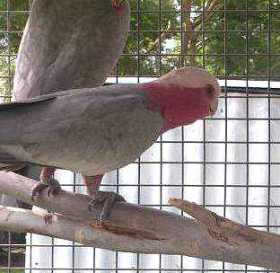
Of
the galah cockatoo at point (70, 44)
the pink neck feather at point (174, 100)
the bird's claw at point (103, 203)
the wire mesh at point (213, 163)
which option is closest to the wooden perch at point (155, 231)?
the bird's claw at point (103, 203)

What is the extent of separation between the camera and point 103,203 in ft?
4.27

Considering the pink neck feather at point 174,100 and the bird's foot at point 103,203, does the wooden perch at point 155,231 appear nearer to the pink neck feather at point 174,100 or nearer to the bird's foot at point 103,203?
the bird's foot at point 103,203

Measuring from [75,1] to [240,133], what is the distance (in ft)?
2.46

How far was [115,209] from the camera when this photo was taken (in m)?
1.30

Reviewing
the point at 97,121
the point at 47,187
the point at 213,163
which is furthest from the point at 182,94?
the point at 213,163

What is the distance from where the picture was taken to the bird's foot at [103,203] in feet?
4.21

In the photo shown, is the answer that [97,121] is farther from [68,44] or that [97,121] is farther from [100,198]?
[68,44]

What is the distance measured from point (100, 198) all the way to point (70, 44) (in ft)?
1.47

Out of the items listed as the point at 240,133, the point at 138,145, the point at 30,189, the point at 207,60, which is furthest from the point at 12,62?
the point at 138,145

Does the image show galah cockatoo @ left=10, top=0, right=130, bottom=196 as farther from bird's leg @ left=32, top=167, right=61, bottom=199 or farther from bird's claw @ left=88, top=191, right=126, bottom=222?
bird's claw @ left=88, top=191, right=126, bottom=222

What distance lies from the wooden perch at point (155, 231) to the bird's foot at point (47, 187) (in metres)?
0.01

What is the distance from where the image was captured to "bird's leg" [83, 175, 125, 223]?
1.28 m

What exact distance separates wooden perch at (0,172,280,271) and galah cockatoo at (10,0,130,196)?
318mm

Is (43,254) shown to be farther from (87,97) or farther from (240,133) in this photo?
(87,97)
